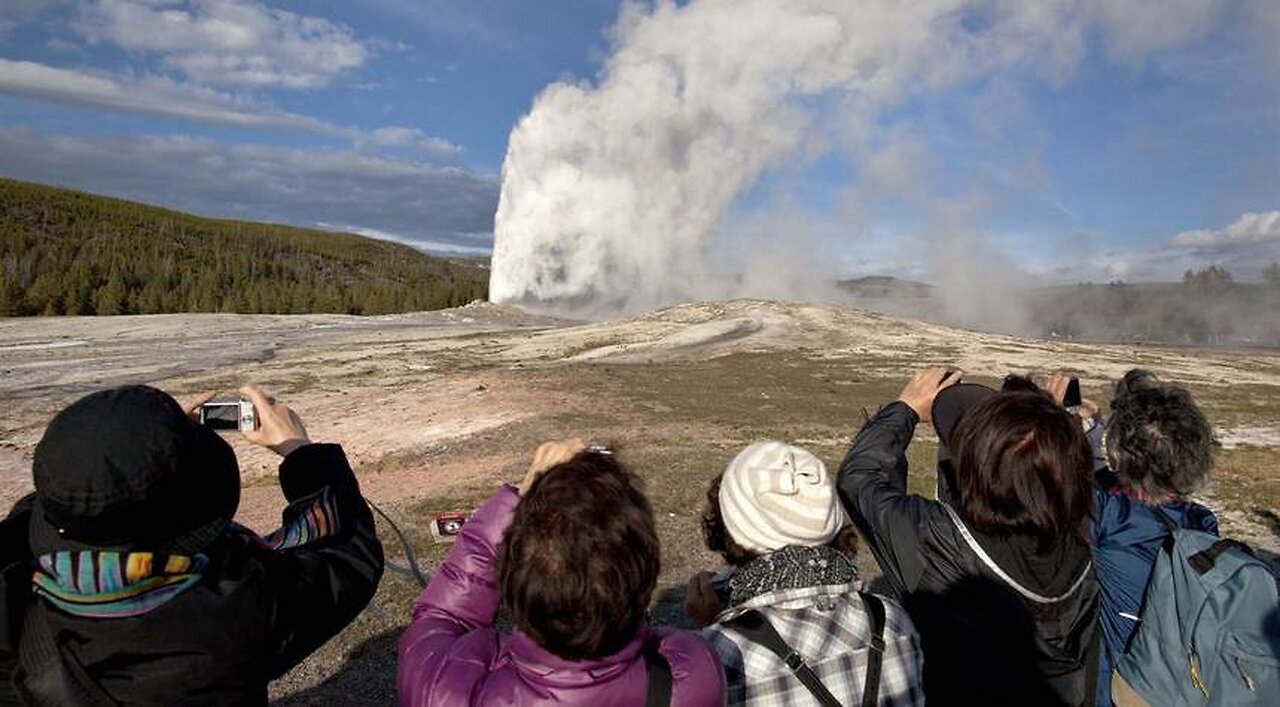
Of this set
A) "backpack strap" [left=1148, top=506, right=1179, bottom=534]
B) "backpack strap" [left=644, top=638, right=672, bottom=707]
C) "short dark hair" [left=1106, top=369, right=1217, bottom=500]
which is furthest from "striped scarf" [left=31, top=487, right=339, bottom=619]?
"short dark hair" [left=1106, top=369, right=1217, bottom=500]

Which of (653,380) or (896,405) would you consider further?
(653,380)

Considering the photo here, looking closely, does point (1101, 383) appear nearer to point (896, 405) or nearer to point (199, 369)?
point (896, 405)

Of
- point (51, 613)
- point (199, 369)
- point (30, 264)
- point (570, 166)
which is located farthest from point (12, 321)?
point (51, 613)

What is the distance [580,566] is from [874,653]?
70cm

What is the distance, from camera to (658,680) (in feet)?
4.83

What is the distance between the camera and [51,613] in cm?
141

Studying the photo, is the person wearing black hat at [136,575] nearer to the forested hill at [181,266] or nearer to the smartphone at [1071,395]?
the smartphone at [1071,395]

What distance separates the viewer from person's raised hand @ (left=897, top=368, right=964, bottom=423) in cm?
261

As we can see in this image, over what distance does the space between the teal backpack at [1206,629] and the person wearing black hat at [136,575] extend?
209 cm

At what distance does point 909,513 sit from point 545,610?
117cm

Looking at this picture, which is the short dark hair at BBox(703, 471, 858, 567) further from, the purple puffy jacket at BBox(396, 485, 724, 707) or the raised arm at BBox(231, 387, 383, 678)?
the raised arm at BBox(231, 387, 383, 678)

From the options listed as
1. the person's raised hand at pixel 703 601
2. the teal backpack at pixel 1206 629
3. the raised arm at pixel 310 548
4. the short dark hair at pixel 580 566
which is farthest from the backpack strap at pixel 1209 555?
the raised arm at pixel 310 548

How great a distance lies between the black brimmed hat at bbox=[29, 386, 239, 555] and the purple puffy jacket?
46 cm

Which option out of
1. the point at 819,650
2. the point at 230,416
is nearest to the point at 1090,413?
the point at 819,650
